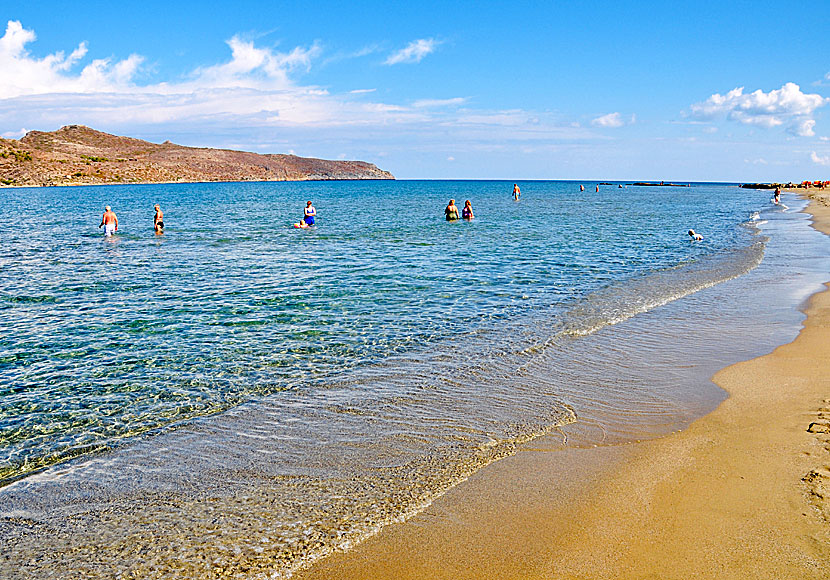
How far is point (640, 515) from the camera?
19.0 feet

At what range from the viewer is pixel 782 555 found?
4980 millimetres

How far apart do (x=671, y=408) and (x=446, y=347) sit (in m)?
4.70

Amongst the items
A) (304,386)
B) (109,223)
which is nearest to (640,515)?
(304,386)

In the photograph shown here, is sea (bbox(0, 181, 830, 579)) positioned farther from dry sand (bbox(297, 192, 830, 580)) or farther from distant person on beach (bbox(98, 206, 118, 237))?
distant person on beach (bbox(98, 206, 118, 237))

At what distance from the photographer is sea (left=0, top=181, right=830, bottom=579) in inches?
230

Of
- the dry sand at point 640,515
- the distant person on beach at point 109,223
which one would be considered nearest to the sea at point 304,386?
the dry sand at point 640,515

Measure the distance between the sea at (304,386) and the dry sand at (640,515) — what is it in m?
0.38

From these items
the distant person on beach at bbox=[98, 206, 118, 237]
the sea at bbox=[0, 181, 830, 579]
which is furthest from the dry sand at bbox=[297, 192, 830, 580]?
the distant person on beach at bbox=[98, 206, 118, 237]

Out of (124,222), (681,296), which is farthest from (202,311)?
(124,222)

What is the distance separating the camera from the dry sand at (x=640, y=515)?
195 inches

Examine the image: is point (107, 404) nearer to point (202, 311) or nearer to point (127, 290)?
point (202, 311)

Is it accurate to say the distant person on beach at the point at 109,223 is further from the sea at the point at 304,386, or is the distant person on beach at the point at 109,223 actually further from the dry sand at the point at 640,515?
the dry sand at the point at 640,515

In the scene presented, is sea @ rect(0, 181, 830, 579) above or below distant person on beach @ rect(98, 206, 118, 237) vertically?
below

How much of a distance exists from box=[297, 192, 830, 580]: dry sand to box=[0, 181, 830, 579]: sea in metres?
0.38
